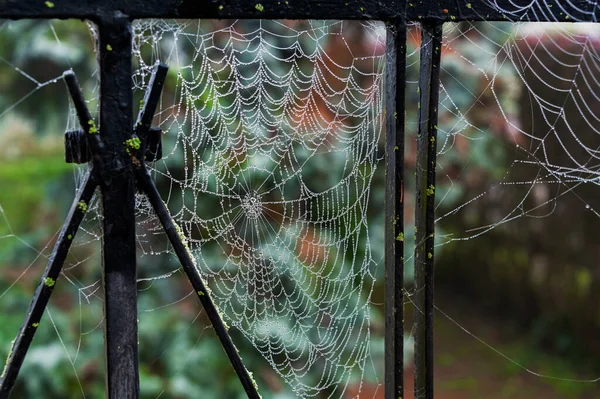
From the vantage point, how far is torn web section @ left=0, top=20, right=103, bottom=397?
3271mm

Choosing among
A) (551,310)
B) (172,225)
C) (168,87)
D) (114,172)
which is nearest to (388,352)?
(172,225)

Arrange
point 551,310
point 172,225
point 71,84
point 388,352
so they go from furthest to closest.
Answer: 1. point 551,310
2. point 388,352
3. point 172,225
4. point 71,84

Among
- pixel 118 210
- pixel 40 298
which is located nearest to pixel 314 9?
pixel 118 210

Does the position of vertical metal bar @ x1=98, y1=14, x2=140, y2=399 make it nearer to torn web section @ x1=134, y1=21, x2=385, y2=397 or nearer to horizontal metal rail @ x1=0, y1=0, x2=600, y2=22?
horizontal metal rail @ x1=0, y1=0, x2=600, y2=22

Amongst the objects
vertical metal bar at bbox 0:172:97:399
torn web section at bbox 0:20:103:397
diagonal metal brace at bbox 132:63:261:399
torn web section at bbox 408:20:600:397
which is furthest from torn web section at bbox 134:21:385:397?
vertical metal bar at bbox 0:172:97:399

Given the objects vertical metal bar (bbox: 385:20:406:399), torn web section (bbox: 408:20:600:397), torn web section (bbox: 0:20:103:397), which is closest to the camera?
vertical metal bar (bbox: 385:20:406:399)

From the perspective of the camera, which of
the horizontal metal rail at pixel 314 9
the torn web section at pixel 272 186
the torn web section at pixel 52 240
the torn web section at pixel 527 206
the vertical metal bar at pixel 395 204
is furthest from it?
the torn web section at pixel 527 206

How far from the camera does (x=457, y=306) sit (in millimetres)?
6906

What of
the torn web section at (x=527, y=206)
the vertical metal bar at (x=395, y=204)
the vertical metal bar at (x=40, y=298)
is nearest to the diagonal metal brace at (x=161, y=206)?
the vertical metal bar at (x=40, y=298)

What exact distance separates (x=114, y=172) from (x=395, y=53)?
0.70m

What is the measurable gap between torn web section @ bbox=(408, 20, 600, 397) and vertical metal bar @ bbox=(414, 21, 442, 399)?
2.39 meters

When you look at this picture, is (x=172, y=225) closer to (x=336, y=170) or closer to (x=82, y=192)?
(x=82, y=192)

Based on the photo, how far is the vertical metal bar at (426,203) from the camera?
4.99 feet

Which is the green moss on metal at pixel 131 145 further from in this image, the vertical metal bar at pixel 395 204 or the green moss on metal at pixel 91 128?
the vertical metal bar at pixel 395 204
